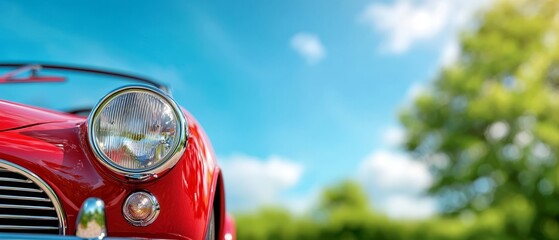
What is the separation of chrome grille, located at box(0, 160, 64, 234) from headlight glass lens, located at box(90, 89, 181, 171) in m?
0.19

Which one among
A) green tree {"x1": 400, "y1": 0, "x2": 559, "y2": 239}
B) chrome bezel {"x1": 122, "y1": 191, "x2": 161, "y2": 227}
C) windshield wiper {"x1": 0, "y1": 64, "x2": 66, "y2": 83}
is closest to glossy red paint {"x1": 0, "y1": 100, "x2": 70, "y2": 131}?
chrome bezel {"x1": 122, "y1": 191, "x2": 161, "y2": 227}

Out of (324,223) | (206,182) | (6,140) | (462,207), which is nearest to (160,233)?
(206,182)

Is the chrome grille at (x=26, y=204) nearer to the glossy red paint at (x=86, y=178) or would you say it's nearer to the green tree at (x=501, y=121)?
the glossy red paint at (x=86, y=178)

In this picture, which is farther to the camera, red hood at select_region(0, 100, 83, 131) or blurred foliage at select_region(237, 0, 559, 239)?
blurred foliage at select_region(237, 0, 559, 239)

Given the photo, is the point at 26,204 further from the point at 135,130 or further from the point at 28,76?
the point at 28,76

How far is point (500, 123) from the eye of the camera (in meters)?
17.8

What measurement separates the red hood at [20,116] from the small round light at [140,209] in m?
0.38

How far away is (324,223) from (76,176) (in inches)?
466

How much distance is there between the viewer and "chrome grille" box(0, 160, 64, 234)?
1669mm

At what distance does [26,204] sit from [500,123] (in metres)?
17.5

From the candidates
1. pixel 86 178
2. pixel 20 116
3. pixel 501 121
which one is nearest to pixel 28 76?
pixel 20 116

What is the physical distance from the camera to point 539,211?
56.1ft

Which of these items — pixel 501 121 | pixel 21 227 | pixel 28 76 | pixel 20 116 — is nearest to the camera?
pixel 21 227

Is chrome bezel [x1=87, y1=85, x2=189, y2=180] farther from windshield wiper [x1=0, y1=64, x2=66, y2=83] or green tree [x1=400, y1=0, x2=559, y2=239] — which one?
green tree [x1=400, y1=0, x2=559, y2=239]
